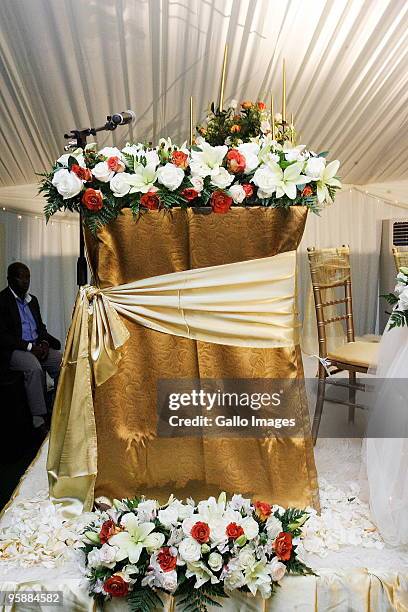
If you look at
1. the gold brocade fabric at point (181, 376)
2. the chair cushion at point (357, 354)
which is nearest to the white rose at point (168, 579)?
the gold brocade fabric at point (181, 376)

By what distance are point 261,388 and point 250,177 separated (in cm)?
79

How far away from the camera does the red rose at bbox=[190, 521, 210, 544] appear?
5.79 feet

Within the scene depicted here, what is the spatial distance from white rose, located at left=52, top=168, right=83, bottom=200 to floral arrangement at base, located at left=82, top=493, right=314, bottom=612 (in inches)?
43.2

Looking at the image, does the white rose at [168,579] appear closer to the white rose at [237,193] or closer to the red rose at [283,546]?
the red rose at [283,546]

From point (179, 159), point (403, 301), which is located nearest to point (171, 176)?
point (179, 159)

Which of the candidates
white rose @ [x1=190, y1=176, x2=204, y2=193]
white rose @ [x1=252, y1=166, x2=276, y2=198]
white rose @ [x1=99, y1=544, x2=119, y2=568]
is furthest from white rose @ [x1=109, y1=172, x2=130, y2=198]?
white rose @ [x1=99, y1=544, x2=119, y2=568]

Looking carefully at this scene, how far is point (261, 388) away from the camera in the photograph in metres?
2.17

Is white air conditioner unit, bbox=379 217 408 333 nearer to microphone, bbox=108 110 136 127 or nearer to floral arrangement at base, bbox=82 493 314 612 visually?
microphone, bbox=108 110 136 127

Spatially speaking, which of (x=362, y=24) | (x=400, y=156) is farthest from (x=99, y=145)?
(x=400, y=156)

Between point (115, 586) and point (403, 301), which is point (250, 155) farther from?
point (115, 586)

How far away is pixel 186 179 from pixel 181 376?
74cm

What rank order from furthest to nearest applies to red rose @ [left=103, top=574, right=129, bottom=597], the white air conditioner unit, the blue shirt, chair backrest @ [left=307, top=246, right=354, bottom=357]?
the white air conditioner unit
the blue shirt
chair backrest @ [left=307, top=246, right=354, bottom=357]
red rose @ [left=103, top=574, right=129, bottom=597]

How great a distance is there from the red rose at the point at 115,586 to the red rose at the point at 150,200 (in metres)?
1.22

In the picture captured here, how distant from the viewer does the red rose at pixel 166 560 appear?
1724mm
